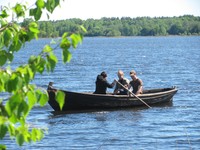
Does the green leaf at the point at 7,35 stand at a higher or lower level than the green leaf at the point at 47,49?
higher

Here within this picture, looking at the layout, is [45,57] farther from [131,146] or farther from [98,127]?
[98,127]

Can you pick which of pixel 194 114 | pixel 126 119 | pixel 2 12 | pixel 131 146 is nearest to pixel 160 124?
pixel 126 119

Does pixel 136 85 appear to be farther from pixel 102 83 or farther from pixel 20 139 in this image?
pixel 20 139

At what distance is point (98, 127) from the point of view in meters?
16.4

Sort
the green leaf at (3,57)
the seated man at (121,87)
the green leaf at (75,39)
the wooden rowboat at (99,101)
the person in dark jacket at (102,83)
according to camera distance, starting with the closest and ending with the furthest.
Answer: the green leaf at (75,39)
the green leaf at (3,57)
the wooden rowboat at (99,101)
the person in dark jacket at (102,83)
the seated man at (121,87)

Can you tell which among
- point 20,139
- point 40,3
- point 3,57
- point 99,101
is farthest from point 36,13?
point 99,101

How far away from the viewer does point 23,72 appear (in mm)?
3883

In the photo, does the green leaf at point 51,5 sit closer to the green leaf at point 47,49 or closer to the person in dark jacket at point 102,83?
the green leaf at point 47,49

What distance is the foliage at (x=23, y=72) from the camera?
12.2 feet

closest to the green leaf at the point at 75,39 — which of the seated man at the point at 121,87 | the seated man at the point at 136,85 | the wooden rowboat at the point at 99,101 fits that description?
the wooden rowboat at the point at 99,101

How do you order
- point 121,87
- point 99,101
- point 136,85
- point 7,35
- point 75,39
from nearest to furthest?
point 75,39 → point 7,35 → point 99,101 → point 121,87 → point 136,85

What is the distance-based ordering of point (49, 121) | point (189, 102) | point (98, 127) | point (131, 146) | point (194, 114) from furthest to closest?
point (189, 102) → point (194, 114) → point (49, 121) → point (98, 127) → point (131, 146)

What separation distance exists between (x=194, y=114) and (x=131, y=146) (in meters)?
6.21

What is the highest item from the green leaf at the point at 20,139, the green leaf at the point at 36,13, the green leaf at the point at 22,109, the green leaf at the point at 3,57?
the green leaf at the point at 36,13
